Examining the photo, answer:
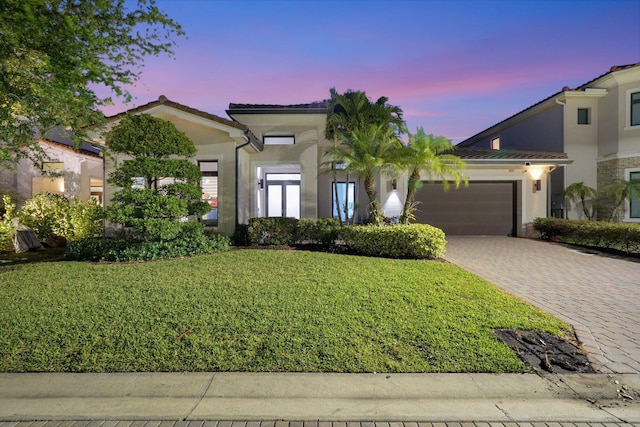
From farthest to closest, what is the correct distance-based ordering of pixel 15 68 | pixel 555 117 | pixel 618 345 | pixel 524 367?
pixel 555 117 < pixel 15 68 < pixel 618 345 < pixel 524 367

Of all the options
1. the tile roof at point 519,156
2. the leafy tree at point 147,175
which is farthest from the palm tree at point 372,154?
the tile roof at point 519,156

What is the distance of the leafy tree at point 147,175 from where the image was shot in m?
8.95

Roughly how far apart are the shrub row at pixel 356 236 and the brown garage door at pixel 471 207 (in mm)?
6031

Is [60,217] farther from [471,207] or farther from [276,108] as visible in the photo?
[471,207]

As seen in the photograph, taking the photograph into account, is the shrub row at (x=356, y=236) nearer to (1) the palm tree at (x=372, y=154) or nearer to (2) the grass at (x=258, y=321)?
(1) the palm tree at (x=372, y=154)

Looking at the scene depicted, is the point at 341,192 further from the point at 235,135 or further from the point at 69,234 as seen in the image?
the point at 69,234

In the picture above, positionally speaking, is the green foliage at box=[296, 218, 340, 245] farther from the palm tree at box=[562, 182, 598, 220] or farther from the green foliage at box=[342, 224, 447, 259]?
the palm tree at box=[562, 182, 598, 220]

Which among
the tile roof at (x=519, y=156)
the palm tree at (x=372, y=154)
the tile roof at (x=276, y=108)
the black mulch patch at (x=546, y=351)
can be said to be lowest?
the black mulch patch at (x=546, y=351)

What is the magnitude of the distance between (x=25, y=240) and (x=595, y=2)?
2169 cm

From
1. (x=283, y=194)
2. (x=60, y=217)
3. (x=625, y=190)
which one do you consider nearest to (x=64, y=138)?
(x=60, y=217)

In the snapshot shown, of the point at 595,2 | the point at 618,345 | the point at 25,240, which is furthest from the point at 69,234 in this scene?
the point at 595,2

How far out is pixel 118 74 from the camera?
6258mm

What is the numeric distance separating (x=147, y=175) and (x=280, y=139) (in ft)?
19.1

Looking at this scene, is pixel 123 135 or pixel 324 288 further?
pixel 123 135
